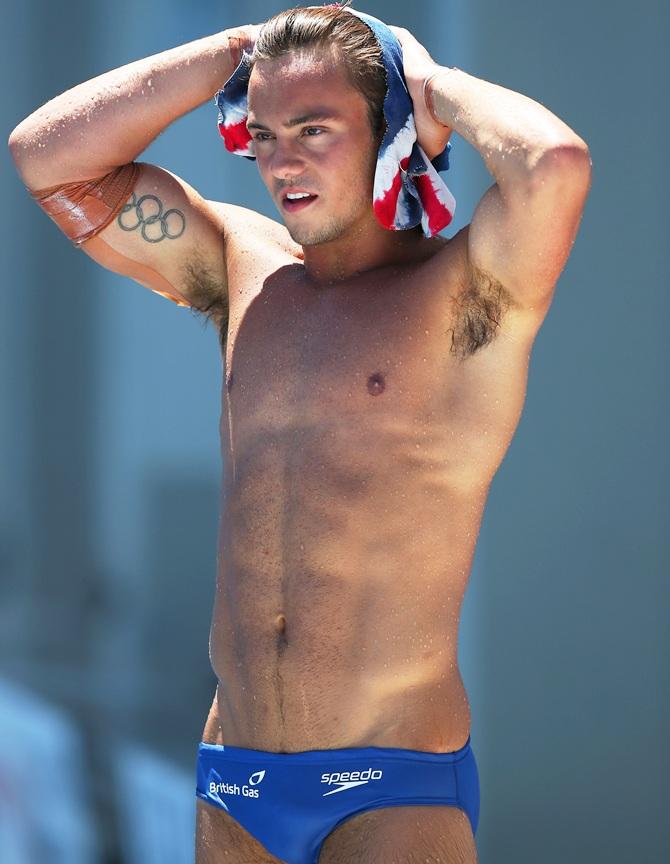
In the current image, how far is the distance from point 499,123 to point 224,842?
1167mm

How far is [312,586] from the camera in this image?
2234 mm

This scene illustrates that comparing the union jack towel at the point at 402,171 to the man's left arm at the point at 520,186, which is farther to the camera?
the union jack towel at the point at 402,171

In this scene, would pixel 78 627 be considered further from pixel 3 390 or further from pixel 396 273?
pixel 396 273

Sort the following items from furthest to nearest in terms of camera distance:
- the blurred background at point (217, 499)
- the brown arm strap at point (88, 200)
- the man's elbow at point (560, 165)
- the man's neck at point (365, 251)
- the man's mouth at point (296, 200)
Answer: the blurred background at point (217, 499) → the brown arm strap at point (88, 200) → the man's neck at point (365, 251) → the man's mouth at point (296, 200) → the man's elbow at point (560, 165)

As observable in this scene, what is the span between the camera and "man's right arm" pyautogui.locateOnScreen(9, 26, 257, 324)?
8.15 ft

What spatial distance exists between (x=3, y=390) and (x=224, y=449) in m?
1.84

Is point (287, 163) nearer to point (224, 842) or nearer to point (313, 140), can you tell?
point (313, 140)

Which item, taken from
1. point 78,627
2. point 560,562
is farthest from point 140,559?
point 560,562

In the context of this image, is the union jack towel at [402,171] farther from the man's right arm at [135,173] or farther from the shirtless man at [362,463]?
the man's right arm at [135,173]

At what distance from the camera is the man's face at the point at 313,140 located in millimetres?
2258

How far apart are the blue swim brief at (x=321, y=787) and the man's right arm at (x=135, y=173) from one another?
835 millimetres

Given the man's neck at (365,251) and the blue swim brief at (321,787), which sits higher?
the man's neck at (365,251)

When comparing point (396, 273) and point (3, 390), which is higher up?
point (396, 273)

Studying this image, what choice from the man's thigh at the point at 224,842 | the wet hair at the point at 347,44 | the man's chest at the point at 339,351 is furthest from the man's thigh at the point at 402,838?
the wet hair at the point at 347,44
